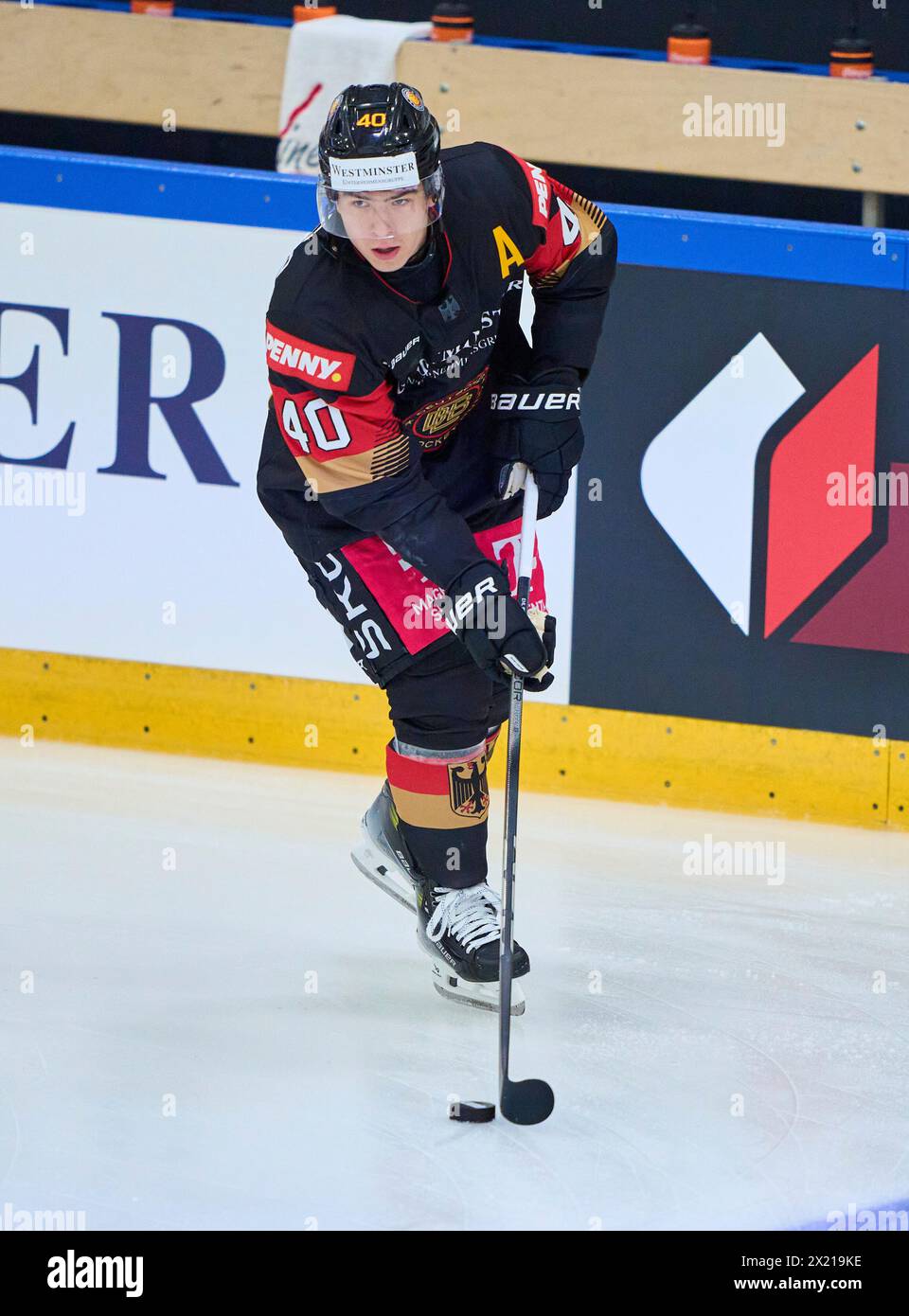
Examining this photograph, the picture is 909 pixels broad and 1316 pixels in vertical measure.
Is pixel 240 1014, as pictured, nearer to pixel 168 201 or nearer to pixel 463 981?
pixel 463 981

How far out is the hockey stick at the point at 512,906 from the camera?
106 inches

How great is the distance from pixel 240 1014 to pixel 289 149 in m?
2.29

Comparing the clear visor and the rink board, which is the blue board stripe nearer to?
the rink board

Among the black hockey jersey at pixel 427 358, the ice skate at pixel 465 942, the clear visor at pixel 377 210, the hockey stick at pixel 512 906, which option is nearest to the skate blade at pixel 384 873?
the ice skate at pixel 465 942

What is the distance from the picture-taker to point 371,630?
9.90 feet

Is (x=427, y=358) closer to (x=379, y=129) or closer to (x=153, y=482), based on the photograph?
(x=379, y=129)

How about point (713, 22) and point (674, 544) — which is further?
point (713, 22)

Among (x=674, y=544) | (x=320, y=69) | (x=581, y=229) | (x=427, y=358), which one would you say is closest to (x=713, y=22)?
(x=320, y=69)

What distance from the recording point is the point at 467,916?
307 cm

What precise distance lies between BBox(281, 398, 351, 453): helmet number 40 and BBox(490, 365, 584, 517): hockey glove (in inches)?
15.3

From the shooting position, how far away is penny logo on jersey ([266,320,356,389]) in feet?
8.92

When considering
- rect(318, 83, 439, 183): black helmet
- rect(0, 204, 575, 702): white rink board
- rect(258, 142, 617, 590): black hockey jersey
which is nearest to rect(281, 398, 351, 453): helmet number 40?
rect(258, 142, 617, 590): black hockey jersey

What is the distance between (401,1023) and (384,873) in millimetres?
274

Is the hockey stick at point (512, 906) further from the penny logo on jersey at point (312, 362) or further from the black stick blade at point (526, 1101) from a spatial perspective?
the penny logo on jersey at point (312, 362)
